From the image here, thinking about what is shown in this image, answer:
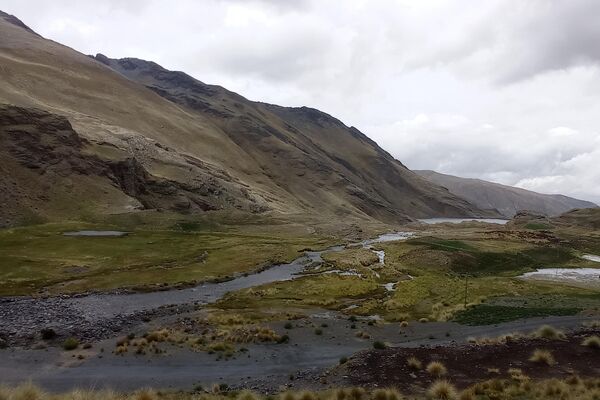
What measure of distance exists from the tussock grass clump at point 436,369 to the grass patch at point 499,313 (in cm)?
2003

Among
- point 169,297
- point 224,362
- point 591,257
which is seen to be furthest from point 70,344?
point 591,257

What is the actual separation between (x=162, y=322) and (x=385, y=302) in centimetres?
2853

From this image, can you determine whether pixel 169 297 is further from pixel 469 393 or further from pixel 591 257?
pixel 591 257

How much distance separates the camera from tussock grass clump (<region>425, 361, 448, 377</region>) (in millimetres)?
31016

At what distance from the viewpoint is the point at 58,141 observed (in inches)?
5482

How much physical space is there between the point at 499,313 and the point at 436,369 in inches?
1032

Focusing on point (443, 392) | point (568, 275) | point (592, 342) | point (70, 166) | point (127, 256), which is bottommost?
point (443, 392)

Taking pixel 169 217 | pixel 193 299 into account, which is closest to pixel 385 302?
pixel 193 299

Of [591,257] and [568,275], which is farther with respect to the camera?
[591,257]

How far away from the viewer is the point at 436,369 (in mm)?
31469

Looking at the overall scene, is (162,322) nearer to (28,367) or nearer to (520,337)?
(28,367)

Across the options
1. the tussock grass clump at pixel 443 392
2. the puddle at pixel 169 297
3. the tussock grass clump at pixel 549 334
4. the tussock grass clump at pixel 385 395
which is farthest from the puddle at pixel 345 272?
the tussock grass clump at pixel 443 392

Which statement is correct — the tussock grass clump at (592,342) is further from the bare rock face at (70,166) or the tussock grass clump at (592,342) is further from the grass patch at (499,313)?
the bare rock face at (70,166)

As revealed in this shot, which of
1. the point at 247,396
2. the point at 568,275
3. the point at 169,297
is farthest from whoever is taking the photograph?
the point at 568,275
